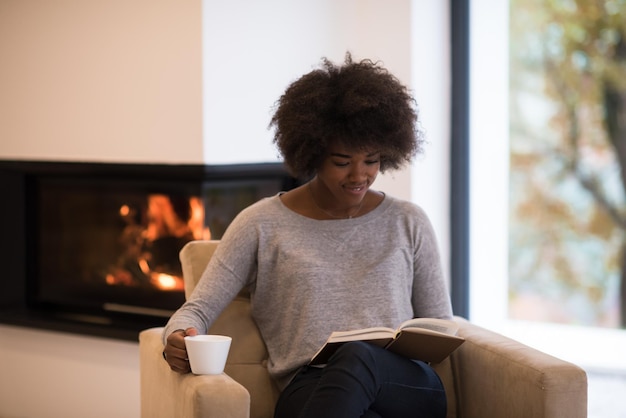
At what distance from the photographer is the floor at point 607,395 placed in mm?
3594

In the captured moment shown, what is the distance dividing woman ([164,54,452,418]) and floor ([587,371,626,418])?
141 centimetres

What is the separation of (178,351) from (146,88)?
1.40 metres

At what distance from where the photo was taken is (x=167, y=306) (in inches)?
141

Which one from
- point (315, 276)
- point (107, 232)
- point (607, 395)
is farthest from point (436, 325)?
point (107, 232)

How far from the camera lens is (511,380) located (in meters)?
2.21

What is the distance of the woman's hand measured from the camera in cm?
217

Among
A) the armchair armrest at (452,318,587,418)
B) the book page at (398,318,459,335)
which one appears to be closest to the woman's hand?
the book page at (398,318,459,335)

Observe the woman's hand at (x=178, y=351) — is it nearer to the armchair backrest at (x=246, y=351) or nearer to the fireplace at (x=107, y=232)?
the armchair backrest at (x=246, y=351)

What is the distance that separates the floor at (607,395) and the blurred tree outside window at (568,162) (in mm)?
305

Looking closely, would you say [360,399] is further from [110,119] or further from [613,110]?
[613,110]

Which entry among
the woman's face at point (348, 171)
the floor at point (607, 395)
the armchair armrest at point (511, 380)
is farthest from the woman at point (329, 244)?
the floor at point (607, 395)

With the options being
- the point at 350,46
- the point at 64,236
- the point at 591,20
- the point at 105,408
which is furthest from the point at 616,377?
the point at 64,236

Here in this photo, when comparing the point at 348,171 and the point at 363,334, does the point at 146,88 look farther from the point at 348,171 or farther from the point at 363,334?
the point at 363,334

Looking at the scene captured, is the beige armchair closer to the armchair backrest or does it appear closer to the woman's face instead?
the armchair backrest
